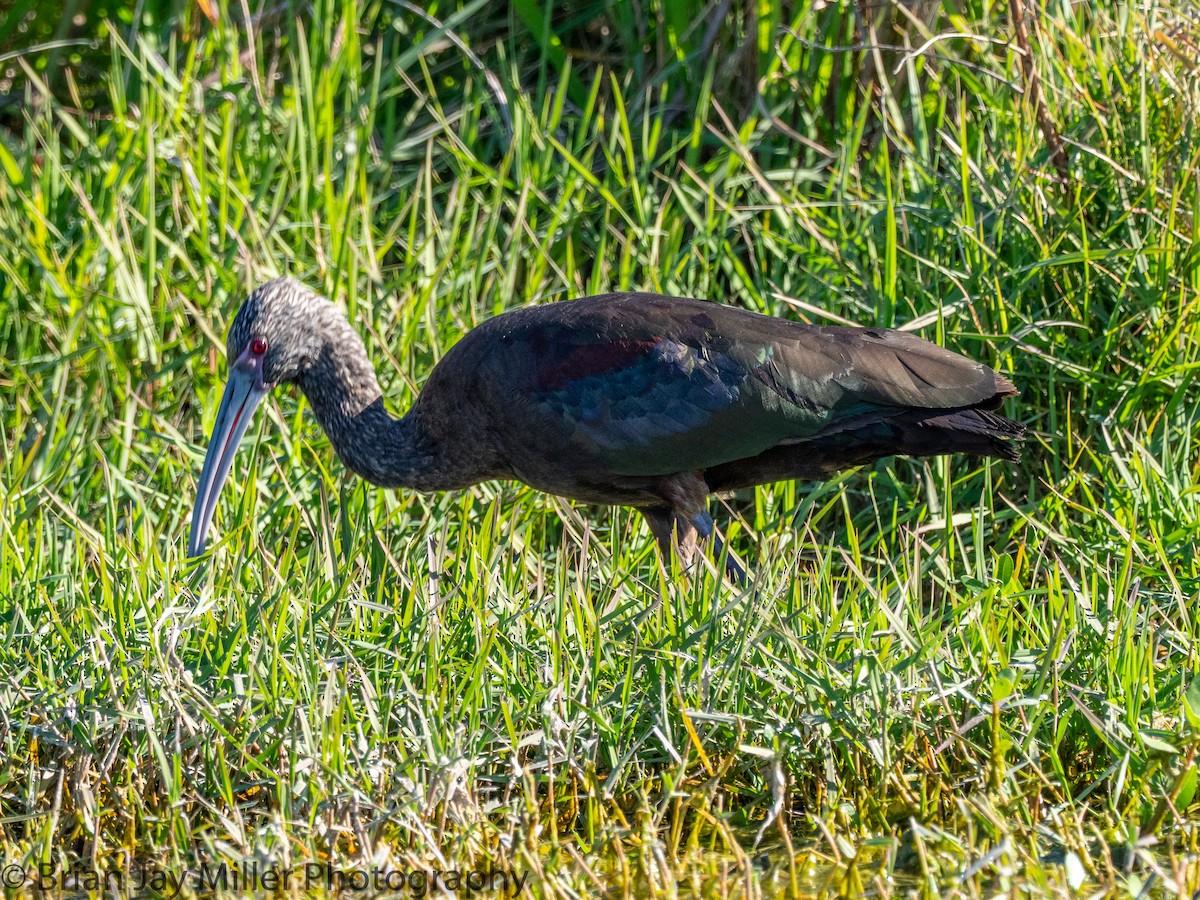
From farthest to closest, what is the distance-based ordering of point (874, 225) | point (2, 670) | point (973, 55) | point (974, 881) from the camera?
point (973, 55) < point (874, 225) < point (2, 670) < point (974, 881)

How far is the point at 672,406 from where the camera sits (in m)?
3.64

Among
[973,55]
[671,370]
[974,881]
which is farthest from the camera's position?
[973,55]

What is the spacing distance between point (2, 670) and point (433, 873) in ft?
3.38

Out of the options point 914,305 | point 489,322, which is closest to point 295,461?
point 489,322

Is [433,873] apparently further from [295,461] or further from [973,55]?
[973,55]

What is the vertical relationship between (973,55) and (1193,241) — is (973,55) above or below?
above

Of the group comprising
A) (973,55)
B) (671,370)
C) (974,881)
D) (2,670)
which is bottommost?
(974,881)

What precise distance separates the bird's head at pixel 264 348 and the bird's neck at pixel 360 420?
0.05m

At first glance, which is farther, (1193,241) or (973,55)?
(973,55)

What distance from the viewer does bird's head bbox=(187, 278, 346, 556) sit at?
3.92 meters

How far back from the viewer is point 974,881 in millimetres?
2586
